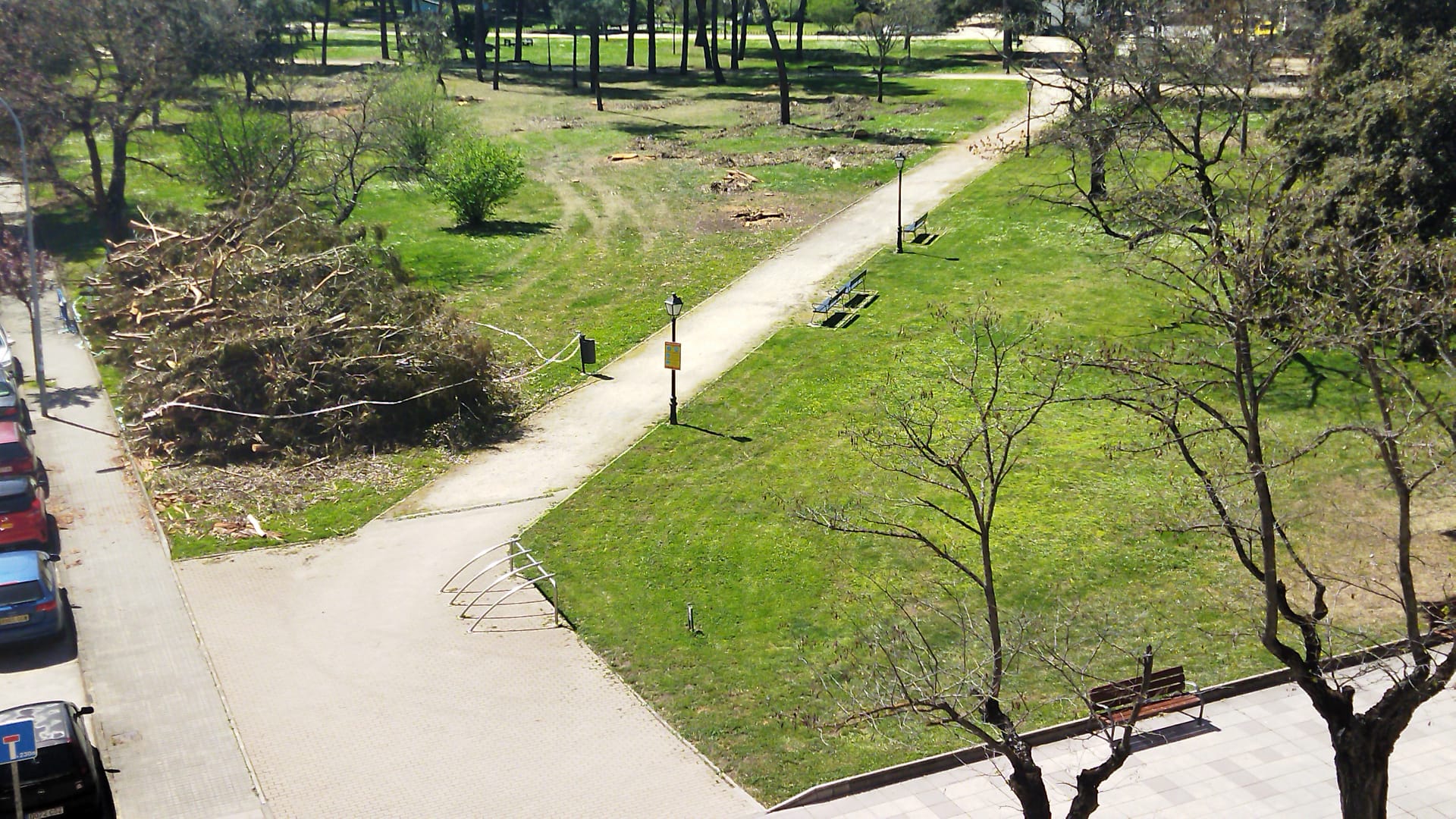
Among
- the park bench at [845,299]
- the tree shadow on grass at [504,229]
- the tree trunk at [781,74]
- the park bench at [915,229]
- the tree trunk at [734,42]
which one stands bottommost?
the park bench at [845,299]

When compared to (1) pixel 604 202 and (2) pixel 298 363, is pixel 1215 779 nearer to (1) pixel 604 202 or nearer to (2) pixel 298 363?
(2) pixel 298 363

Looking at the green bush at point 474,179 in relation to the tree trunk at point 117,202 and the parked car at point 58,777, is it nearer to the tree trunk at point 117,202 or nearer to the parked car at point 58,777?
the tree trunk at point 117,202

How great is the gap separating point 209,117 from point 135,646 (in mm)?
26723

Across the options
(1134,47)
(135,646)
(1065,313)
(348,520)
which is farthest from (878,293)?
(135,646)

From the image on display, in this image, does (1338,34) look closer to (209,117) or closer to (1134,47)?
(1134,47)

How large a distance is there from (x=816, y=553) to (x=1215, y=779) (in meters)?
7.96

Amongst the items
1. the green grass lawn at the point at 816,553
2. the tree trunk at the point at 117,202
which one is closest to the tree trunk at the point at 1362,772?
the green grass lawn at the point at 816,553

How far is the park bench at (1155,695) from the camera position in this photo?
1736 centimetres

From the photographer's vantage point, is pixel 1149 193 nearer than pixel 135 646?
No

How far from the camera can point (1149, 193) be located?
2903cm

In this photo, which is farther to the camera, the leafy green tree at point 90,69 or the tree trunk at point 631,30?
the tree trunk at point 631,30

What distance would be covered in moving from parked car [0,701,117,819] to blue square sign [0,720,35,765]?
18.2 inches

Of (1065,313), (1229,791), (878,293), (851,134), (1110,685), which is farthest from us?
(851,134)

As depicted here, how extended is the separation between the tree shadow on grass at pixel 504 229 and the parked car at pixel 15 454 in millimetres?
20309
